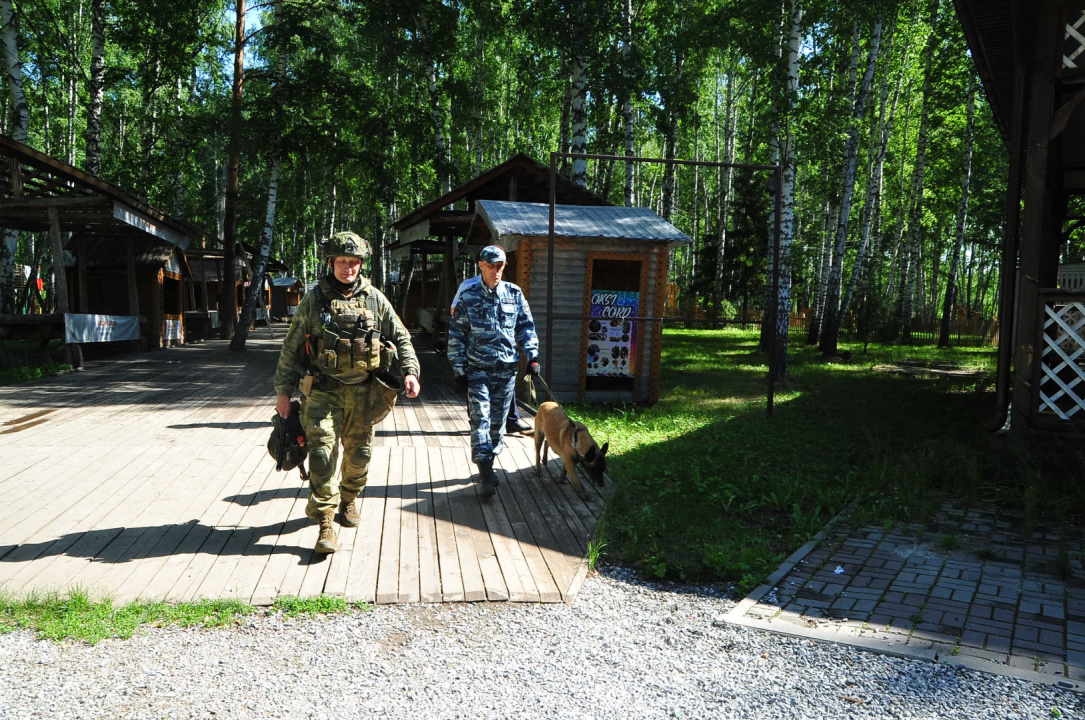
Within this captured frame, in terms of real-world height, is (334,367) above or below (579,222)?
below

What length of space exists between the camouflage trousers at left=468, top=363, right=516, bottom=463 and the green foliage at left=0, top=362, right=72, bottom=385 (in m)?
9.80

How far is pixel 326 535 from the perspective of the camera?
175 inches

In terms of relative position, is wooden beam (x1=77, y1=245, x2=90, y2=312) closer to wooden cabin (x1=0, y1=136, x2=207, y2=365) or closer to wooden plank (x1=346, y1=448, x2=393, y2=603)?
wooden cabin (x1=0, y1=136, x2=207, y2=365)

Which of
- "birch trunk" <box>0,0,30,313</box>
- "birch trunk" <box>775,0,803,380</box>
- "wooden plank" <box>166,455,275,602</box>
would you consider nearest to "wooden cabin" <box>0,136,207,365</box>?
"birch trunk" <box>0,0,30,313</box>

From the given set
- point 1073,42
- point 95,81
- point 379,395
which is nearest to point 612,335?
point 1073,42

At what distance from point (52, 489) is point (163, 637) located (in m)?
3.03

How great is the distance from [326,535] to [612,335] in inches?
291

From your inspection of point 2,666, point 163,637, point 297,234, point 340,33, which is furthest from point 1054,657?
point 297,234

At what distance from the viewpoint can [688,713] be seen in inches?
115

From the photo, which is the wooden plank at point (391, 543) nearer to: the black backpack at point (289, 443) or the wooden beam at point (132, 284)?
the black backpack at point (289, 443)

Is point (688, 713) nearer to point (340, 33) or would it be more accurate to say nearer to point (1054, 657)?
point (1054, 657)

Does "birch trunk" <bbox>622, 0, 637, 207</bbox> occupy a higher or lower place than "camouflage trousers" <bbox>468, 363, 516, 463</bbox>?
higher

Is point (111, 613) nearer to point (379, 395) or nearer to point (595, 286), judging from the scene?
point (379, 395)

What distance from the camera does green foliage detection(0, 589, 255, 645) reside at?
11.2 feet
